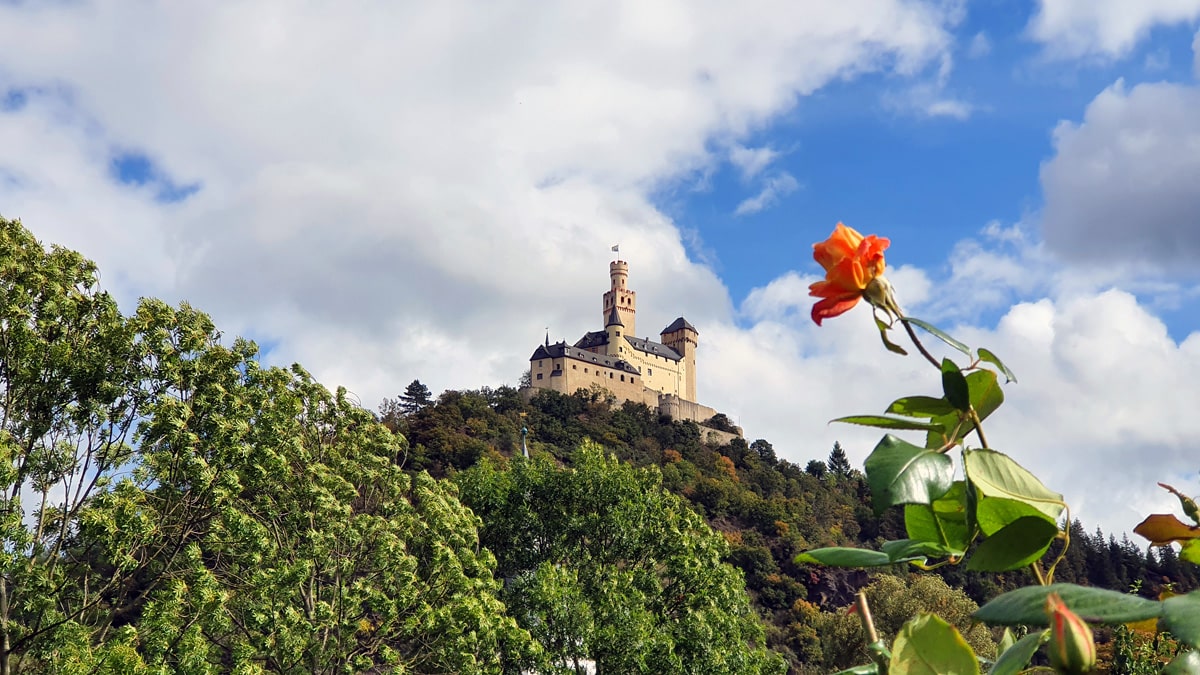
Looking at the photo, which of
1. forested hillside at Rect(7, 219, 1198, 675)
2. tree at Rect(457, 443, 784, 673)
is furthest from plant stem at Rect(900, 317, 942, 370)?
tree at Rect(457, 443, 784, 673)

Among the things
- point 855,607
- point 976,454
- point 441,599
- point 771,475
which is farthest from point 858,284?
point 771,475

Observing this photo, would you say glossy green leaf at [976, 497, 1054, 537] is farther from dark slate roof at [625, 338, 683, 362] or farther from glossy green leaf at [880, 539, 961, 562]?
dark slate roof at [625, 338, 683, 362]

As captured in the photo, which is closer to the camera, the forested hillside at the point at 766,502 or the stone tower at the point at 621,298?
the forested hillside at the point at 766,502

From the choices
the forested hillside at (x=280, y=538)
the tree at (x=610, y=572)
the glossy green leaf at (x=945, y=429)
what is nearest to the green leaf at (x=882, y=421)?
the glossy green leaf at (x=945, y=429)

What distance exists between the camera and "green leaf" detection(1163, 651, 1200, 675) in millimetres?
1010

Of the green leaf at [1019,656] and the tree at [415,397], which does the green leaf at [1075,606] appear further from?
the tree at [415,397]

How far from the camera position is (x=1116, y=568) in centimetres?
5731

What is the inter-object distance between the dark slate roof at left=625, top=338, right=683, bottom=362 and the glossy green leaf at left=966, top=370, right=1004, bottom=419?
81.6m

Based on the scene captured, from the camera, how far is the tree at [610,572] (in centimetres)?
1950

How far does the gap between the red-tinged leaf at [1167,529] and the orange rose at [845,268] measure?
0.47m

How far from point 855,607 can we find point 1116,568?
64.3m

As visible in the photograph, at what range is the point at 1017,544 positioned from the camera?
3.74ft

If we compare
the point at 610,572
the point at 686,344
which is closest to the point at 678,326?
the point at 686,344

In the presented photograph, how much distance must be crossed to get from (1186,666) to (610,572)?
21.0 m
